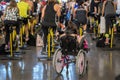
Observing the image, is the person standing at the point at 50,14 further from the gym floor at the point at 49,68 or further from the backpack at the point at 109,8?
the backpack at the point at 109,8

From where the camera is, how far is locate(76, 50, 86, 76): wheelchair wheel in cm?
787

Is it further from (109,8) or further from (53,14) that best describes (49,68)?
(109,8)

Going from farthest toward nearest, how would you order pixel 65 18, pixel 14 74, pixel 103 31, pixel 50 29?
pixel 65 18 → pixel 103 31 → pixel 50 29 → pixel 14 74

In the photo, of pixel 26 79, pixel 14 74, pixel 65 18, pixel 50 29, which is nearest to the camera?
pixel 26 79

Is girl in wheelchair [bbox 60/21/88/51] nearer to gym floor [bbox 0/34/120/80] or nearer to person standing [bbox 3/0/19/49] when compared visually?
gym floor [bbox 0/34/120/80]

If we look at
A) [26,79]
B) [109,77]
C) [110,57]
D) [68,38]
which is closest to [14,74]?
[26,79]

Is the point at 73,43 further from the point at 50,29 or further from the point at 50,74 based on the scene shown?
the point at 50,29

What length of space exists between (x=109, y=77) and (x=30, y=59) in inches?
123

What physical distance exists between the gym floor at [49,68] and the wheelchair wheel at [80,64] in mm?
154

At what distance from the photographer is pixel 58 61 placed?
8148 millimetres

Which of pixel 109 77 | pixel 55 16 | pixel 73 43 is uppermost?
pixel 55 16

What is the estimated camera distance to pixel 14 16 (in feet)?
34.2

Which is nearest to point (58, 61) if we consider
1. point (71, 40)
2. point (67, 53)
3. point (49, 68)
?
point (67, 53)

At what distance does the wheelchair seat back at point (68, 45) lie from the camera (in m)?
8.16
